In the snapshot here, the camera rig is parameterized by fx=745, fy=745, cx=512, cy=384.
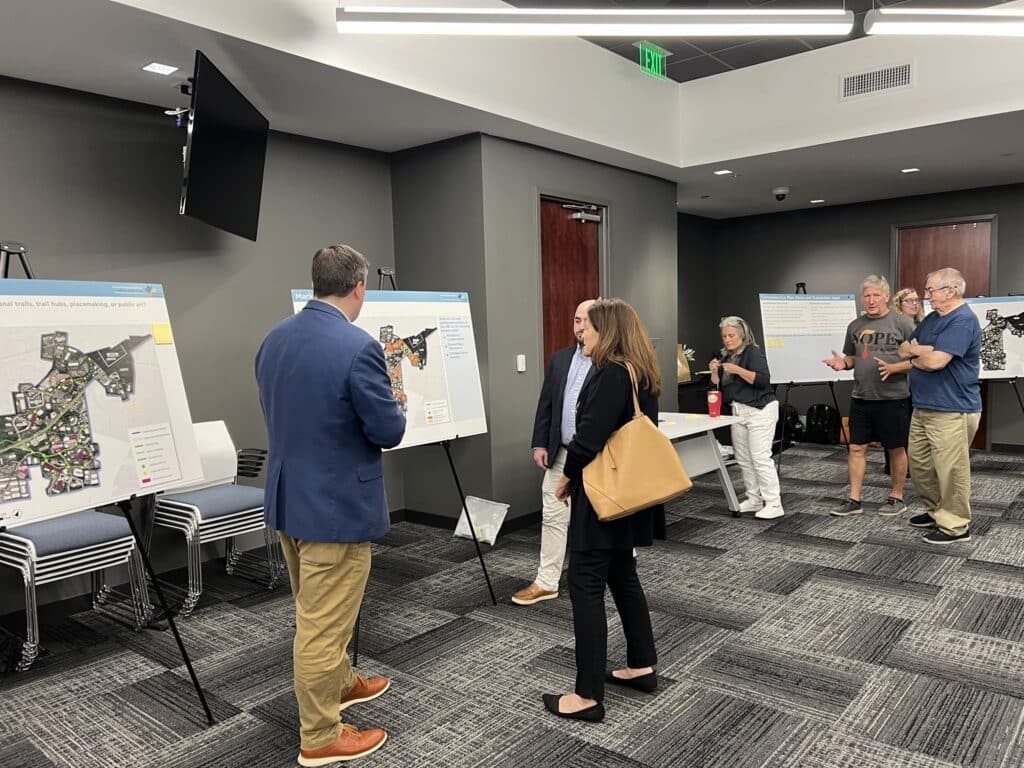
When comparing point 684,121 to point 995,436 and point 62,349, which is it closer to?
point 995,436

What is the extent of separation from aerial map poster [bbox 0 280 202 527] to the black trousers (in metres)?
1.36

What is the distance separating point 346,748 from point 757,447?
3288mm

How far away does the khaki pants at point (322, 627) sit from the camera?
2076 mm

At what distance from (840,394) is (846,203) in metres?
2.02

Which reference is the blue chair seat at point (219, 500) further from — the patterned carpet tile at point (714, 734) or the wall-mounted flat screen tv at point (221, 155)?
the patterned carpet tile at point (714, 734)

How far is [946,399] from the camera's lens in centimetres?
394

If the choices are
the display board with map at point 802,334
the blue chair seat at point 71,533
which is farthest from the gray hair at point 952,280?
the blue chair seat at point 71,533

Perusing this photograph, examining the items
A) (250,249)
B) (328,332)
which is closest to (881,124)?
(250,249)

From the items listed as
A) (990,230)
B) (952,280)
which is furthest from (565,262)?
(990,230)

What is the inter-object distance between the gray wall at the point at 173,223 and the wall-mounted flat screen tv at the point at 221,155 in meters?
0.53

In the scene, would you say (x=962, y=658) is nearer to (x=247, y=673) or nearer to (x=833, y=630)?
(x=833, y=630)

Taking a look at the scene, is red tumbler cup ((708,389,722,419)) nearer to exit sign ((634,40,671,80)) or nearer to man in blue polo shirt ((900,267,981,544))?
man in blue polo shirt ((900,267,981,544))

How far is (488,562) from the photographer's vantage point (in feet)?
13.4

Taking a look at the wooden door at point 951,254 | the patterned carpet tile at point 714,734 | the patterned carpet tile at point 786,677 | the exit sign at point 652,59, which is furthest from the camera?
the wooden door at point 951,254
